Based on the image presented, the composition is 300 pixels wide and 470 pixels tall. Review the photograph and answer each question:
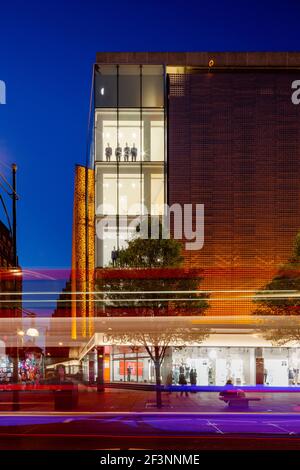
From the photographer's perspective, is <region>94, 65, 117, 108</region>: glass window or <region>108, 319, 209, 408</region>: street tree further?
<region>94, 65, 117, 108</region>: glass window

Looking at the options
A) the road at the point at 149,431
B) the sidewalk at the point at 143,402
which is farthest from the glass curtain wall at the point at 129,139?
the road at the point at 149,431

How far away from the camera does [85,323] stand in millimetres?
22859

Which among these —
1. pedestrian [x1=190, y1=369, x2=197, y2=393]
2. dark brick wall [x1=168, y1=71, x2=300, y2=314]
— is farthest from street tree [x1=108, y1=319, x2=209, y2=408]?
dark brick wall [x1=168, y1=71, x2=300, y2=314]

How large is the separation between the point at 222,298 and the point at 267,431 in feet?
74.2

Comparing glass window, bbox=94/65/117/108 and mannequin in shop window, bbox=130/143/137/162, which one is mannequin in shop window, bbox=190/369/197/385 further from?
glass window, bbox=94/65/117/108

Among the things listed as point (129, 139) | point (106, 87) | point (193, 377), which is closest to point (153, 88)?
point (106, 87)

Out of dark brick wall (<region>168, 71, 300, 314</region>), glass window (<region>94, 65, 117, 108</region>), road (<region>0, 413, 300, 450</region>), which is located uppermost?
glass window (<region>94, 65, 117, 108</region>)

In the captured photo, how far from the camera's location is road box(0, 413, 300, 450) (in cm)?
987

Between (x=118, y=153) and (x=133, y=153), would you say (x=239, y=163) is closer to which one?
(x=133, y=153)

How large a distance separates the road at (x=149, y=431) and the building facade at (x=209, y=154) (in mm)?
19059

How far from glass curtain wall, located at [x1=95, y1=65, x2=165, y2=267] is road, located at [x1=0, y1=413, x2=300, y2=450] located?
795 inches
